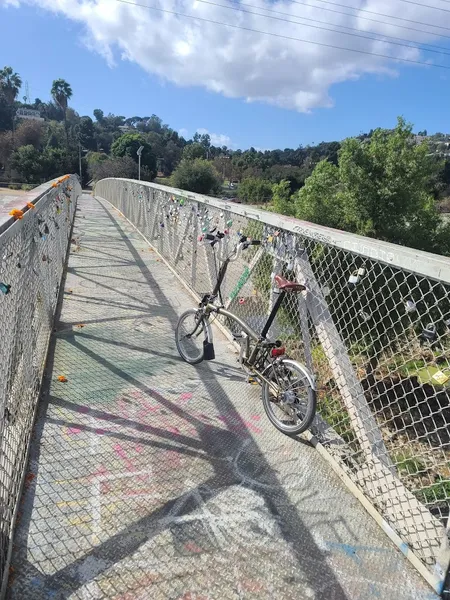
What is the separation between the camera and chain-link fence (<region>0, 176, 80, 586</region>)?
189 centimetres

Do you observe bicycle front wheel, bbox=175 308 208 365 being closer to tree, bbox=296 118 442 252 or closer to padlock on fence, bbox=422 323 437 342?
padlock on fence, bbox=422 323 437 342

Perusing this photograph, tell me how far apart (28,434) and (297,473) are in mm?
1605

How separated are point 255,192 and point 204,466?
6448 cm

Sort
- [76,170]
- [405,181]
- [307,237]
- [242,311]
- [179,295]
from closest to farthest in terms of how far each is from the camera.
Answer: [307,237], [242,311], [179,295], [405,181], [76,170]

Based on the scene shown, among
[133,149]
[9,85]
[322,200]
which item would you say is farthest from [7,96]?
[322,200]

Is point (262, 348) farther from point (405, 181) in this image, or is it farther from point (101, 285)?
point (405, 181)

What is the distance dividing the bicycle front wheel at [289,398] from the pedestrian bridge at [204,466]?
0.34 ft

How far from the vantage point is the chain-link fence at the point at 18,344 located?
1888 millimetres

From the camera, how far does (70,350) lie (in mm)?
3752

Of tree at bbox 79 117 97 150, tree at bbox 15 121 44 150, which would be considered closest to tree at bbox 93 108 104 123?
tree at bbox 79 117 97 150

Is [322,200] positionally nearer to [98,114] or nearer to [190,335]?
[190,335]

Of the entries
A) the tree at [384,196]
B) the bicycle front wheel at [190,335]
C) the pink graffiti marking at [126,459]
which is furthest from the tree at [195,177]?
the pink graffiti marking at [126,459]

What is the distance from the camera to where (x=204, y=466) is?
242cm

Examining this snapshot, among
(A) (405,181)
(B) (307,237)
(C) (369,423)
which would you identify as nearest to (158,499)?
(C) (369,423)
